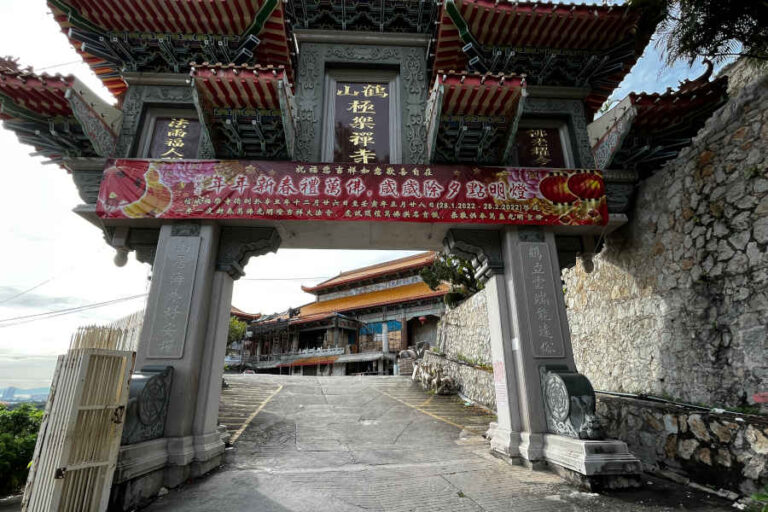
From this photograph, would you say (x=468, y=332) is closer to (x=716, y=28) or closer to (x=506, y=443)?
(x=506, y=443)

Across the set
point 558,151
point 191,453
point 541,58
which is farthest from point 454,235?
point 191,453

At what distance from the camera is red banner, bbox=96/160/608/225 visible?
6.14m

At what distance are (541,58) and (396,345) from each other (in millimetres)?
23438

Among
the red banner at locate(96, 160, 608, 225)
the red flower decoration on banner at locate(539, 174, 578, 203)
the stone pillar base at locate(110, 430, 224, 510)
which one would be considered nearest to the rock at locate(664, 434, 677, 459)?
the red banner at locate(96, 160, 608, 225)

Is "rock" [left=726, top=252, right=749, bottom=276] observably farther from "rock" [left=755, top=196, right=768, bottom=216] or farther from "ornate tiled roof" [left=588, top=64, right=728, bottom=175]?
"ornate tiled roof" [left=588, top=64, right=728, bottom=175]

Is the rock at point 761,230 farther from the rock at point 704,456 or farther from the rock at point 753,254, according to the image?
the rock at point 704,456

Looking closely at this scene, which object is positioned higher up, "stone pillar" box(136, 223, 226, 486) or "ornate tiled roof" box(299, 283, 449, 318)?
"ornate tiled roof" box(299, 283, 449, 318)

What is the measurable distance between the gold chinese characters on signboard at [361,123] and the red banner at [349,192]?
72cm

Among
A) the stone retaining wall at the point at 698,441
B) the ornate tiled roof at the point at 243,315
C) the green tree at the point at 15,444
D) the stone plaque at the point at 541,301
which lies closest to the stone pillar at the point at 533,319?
the stone plaque at the point at 541,301

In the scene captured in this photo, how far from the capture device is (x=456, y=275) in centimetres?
1548

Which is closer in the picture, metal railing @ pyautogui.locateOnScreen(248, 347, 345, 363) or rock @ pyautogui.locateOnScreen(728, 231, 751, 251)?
rock @ pyautogui.locateOnScreen(728, 231, 751, 251)

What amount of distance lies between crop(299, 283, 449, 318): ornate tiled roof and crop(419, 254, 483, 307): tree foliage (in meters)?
7.76

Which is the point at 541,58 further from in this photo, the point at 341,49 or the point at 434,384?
the point at 434,384

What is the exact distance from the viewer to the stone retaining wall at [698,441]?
148 inches
